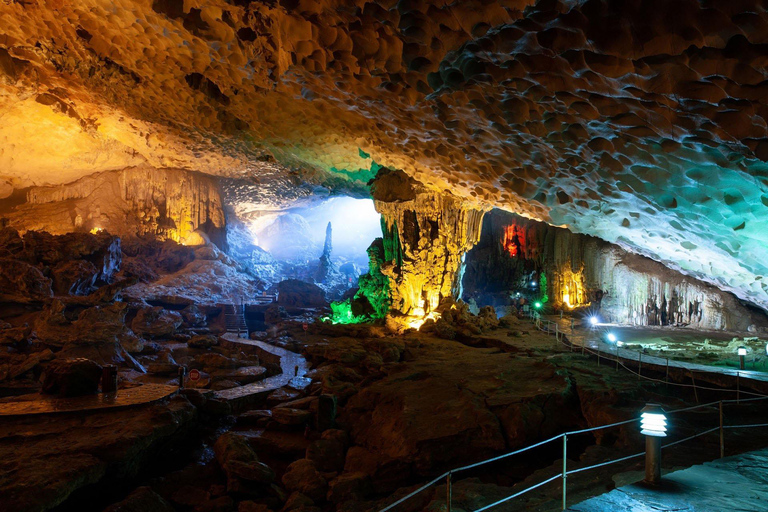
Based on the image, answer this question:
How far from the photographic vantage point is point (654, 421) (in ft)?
12.0

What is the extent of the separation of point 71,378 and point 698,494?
34.6ft

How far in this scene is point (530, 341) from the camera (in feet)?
41.9

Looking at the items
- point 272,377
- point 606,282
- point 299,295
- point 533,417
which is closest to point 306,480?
point 533,417

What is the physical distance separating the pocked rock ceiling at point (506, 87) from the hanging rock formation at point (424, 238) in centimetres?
431

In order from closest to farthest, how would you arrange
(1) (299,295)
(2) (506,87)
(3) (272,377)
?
(2) (506,87)
(3) (272,377)
(1) (299,295)

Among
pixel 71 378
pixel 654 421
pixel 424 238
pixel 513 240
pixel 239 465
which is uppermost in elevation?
pixel 513 240

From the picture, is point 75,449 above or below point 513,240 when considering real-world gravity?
below

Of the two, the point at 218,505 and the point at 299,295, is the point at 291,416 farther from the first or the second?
the point at 299,295

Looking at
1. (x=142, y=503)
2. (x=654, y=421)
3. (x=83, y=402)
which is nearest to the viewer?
(x=654, y=421)

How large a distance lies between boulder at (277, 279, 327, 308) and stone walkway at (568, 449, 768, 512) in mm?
23795

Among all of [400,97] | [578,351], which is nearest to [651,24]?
[400,97]

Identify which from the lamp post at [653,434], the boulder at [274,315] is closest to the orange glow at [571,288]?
the boulder at [274,315]

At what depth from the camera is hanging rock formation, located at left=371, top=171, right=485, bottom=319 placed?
16.5 metres

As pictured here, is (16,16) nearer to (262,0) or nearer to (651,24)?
(262,0)
